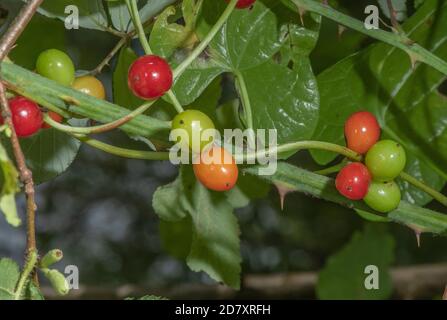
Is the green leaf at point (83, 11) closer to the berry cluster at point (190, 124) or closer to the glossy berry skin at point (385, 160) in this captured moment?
the berry cluster at point (190, 124)

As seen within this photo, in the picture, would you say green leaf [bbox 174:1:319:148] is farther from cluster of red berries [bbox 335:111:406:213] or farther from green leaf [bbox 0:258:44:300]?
green leaf [bbox 0:258:44:300]


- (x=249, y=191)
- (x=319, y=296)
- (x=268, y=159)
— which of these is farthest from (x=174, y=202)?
(x=319, y=296)

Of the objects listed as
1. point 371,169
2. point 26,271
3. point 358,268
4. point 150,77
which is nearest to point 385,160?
point 371,169

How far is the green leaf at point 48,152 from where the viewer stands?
2.62 ft

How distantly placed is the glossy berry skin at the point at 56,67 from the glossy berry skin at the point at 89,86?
0.9 inches

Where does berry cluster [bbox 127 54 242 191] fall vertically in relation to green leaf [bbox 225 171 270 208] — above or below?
below

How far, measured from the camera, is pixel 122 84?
812 mm

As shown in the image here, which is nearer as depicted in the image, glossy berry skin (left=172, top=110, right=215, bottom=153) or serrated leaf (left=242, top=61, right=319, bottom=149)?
glossy berry skin (left=172, top=110, right=215, bottom=153)

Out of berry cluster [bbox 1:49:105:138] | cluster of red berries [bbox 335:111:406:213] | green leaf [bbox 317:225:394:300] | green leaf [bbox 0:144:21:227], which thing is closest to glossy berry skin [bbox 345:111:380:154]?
cluster of red berries [bbox 335:111:406:213]

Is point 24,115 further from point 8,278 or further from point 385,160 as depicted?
point 385,160

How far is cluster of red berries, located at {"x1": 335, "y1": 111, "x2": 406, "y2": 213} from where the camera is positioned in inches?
26.9

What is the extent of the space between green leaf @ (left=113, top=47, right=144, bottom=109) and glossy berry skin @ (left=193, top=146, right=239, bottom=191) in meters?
0.19

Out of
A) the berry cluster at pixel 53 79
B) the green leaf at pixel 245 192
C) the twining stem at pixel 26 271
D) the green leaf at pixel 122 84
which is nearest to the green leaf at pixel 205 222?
the green leaf at pixel 245 192
